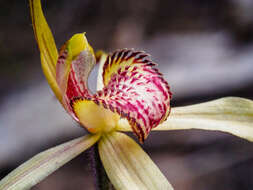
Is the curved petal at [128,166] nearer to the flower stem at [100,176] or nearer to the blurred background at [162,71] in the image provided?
the flower stem at [100,176]

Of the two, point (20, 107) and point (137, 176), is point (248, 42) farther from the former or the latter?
point (137, 176)

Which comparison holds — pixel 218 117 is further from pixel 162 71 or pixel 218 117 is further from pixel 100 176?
pixel 162 71

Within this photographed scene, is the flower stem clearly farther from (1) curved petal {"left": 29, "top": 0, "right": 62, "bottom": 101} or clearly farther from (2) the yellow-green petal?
(1) curved petal {"left": 29, "top": 0, "right": 62, "bottom": 101}

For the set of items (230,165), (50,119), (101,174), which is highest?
(101,174)

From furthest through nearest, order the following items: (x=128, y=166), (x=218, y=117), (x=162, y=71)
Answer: (x=162, y=71), (x=218, y=117), (x=128, y=166)

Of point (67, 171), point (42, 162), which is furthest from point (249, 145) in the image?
point (42, 162)

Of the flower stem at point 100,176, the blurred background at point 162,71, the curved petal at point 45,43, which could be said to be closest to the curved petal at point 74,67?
the curved petal at point 45,43

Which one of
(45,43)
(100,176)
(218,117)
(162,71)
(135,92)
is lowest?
(162,71)

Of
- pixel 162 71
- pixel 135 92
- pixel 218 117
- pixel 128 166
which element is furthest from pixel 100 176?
pixel 162 71
